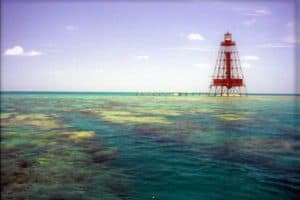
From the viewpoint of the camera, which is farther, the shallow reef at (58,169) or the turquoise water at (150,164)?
the turquoise water at (150,164)

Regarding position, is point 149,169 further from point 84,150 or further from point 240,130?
point 240,130

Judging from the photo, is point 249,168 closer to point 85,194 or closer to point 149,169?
point 149,169

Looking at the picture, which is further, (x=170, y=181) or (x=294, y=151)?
(x=294, y=151)

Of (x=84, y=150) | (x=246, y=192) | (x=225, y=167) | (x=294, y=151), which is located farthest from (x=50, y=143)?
(x=294, y=151)

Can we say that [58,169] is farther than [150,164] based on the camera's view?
No

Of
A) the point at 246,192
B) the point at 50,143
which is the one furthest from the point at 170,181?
the point at 50,143

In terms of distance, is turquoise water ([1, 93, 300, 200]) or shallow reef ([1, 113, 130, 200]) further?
turquoise water ([1, 93, 300, 200])

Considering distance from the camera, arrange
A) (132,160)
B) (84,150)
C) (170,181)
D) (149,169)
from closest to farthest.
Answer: (170,181)
(149,169)
(132,160)
(84,150)

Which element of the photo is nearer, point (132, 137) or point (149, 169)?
point (149, 169)

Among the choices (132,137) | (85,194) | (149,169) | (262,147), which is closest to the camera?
(85,194)
